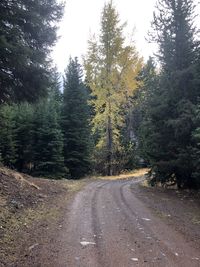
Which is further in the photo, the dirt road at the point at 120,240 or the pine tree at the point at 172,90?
the pine tree at the point at 172,90

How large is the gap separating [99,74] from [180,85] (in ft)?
44.0

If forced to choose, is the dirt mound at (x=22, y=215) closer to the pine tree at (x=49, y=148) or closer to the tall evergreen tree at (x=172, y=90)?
the tall evergreen tree at (x=172, y=90)

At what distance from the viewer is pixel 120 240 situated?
8383mm

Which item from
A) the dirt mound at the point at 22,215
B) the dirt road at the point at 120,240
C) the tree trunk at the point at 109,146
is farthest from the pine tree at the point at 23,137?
the dirt road at the point at 120,240

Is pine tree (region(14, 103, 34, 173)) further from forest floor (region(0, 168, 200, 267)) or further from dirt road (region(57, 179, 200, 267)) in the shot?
dirt road (region(57, 179, 200, 267))

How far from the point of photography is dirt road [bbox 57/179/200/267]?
6977mm

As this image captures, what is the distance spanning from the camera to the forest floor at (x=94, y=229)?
7133mm

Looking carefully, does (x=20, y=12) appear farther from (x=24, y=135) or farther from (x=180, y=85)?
(x=24, y=135)

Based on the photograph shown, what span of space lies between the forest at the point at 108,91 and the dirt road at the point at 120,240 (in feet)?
14.5

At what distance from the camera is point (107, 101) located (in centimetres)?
2975

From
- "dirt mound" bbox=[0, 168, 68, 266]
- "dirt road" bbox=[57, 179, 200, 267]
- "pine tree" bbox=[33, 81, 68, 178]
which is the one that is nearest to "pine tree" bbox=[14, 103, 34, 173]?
"pine tree" bbox=[33, 81, 68, 178]

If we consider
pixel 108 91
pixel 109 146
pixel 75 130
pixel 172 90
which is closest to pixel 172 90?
pixel 172 90

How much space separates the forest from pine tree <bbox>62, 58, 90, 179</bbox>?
11 centimetres

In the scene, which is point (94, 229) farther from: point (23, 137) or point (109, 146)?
point (23, 137)
